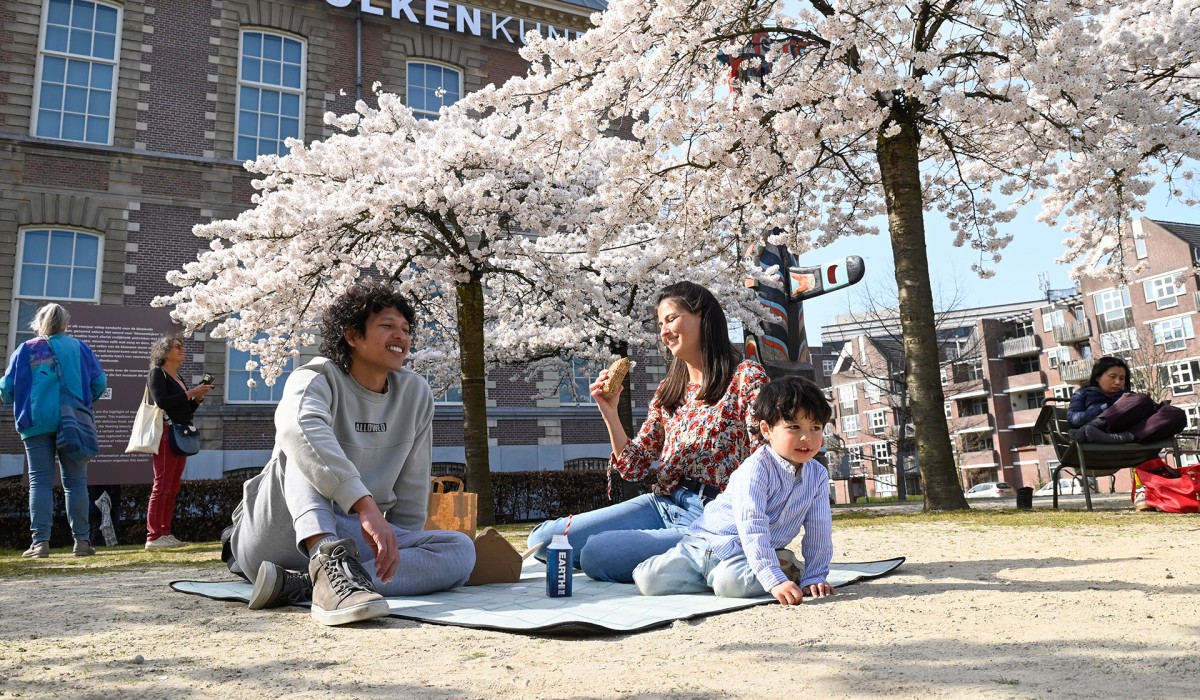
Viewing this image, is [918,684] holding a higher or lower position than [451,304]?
lower

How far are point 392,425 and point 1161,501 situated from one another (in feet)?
21.7

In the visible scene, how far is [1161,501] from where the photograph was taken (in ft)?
23.0

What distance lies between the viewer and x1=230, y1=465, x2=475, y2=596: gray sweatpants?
3156mm

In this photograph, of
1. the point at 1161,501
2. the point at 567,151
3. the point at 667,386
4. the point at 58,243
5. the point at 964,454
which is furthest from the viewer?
the point at 964,454

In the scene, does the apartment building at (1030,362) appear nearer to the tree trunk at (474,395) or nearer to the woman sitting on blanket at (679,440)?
the tree trunk at (474,395)

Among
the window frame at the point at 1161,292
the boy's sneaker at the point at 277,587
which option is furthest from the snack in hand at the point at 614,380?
the window frame at the point at 1161,292

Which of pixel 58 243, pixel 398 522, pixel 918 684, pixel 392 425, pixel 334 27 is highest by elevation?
pixel 334 27

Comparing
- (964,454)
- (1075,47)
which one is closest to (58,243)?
(1075,47)

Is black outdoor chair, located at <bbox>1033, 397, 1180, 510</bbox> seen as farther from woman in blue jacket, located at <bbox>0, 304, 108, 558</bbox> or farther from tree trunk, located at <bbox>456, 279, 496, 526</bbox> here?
woman in blue jacket, located at <bbox>0, 304, 108, 558</bbox>

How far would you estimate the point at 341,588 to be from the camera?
288cm

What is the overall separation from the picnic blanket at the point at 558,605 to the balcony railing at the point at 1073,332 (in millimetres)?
59482

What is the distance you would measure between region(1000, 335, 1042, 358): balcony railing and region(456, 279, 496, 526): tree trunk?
57.9 meters

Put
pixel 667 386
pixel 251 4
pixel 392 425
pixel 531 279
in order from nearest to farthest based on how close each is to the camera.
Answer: pixel 392 425, pixel 667 386, pixel 531 279, pixel 251 4

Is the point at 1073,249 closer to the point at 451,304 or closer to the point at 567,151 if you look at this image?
the point at 567,151
